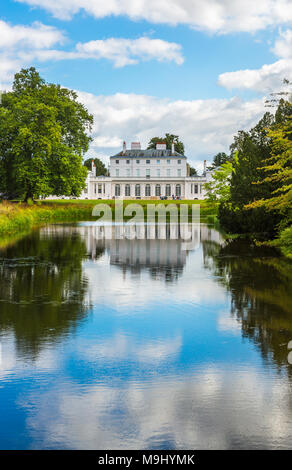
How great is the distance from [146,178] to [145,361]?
110 m

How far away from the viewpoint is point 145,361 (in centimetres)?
632

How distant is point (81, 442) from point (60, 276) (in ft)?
30.0

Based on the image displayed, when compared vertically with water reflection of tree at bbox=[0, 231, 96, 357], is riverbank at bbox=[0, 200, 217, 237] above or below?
above

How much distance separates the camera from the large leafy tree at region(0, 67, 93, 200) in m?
48.7

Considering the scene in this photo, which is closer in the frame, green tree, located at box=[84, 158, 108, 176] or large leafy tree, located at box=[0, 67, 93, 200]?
large leafy tree, located at box=[0, 67, 93, 200]

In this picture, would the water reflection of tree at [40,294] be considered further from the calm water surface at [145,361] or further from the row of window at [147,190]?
the row of window at [147,190]

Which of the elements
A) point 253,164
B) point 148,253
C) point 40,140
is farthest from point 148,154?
point 148,253

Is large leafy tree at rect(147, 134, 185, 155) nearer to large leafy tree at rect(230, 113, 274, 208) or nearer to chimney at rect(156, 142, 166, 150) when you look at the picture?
chimney at rect(156, 142, 166, 150)

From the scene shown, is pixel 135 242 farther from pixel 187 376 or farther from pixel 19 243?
pixel 187 376

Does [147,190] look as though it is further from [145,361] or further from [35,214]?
[145,361]

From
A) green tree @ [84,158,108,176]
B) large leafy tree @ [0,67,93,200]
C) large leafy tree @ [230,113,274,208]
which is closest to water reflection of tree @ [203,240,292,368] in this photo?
large leafy tree @ [230,113,274,208]

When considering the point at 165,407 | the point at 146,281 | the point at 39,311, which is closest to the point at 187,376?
the point at 165,407

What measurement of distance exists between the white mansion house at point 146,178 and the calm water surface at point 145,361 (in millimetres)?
101615

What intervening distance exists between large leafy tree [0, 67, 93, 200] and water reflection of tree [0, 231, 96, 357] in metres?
30.8
